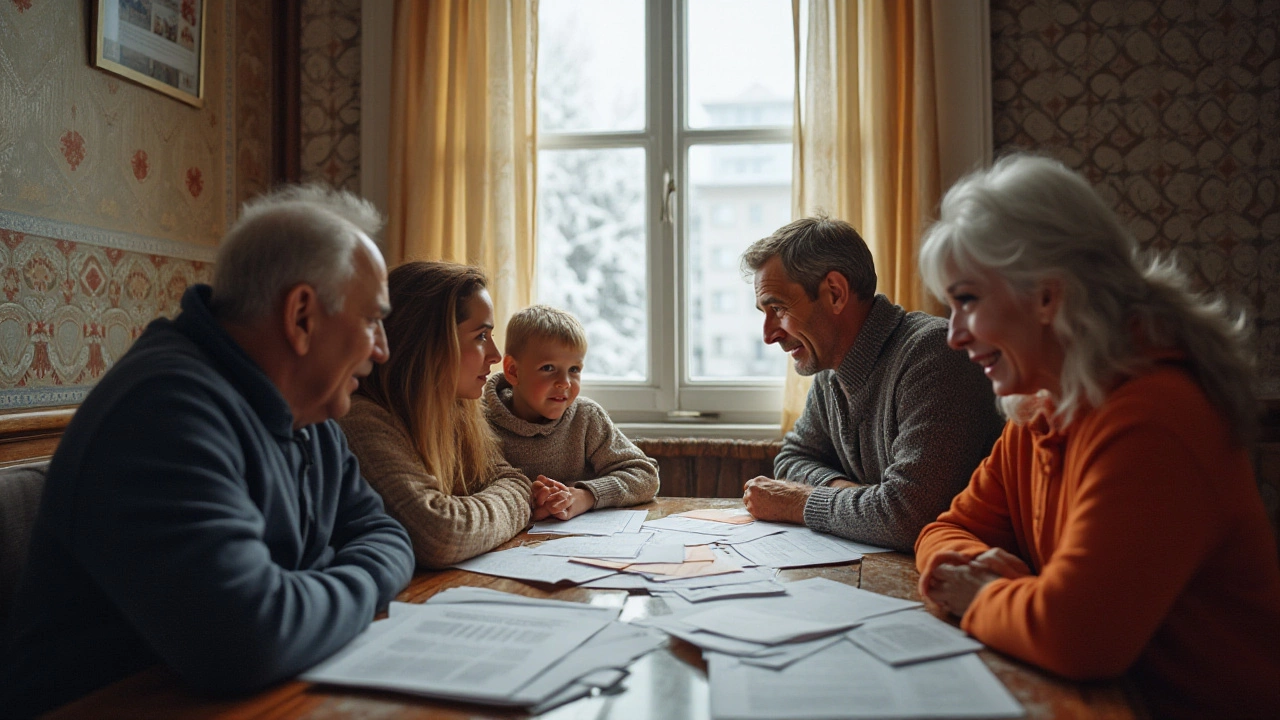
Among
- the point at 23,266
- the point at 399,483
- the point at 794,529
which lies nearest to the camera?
the point at 399,483

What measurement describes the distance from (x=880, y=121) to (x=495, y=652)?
7.88 ft

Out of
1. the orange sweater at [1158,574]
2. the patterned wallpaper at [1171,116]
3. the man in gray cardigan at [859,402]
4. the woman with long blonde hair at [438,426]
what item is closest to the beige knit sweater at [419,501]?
the woman with long blonde hair at [438,426]

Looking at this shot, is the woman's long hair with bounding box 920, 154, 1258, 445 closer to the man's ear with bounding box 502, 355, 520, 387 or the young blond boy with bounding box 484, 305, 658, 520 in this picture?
the young blond boy with bounding box 484, 305, 658, 520

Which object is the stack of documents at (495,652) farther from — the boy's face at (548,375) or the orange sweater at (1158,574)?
the boy's face at (548,375)

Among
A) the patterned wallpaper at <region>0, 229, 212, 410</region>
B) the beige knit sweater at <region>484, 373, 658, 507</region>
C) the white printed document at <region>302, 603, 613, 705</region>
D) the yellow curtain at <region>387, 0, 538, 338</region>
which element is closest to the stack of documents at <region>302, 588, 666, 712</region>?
the white printed document at <region>302, 603, 613, 705</region>

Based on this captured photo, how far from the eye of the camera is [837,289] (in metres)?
2.19

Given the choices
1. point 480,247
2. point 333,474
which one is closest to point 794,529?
point 333,474

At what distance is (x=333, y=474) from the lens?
4.70 ft

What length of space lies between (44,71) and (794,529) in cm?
224

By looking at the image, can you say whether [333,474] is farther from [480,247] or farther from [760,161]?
[760,161]

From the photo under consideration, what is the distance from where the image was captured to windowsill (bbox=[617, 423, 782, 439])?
122 inches

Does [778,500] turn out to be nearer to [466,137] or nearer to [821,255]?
[821,255]

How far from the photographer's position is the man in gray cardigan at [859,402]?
177cm

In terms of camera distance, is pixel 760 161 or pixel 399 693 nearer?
pixel 399 693
